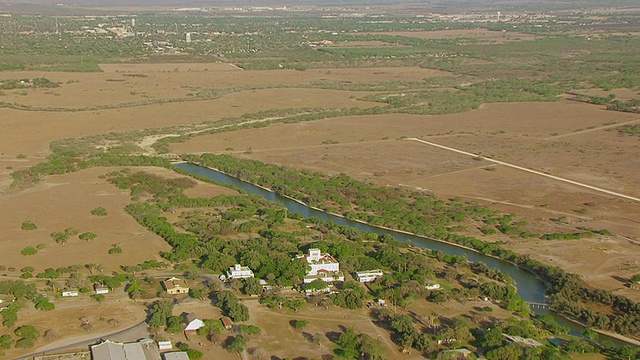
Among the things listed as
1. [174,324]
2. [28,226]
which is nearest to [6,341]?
[174,324]

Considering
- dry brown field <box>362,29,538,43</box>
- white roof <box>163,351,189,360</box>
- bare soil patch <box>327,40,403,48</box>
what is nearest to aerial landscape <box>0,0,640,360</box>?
white roof <box>163,351,189,360</box>

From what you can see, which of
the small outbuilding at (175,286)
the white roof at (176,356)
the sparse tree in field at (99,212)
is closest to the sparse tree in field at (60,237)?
the sparse tree in field at (99,212)

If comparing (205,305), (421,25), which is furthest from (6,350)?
(421,25)

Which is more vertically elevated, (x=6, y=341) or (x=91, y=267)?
(x=6, y=341)

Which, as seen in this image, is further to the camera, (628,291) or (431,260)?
(431,260)

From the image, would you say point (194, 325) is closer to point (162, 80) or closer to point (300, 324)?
point (300, 324)

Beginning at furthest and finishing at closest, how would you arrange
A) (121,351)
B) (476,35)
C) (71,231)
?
(476,35), (71,231), (121,351)

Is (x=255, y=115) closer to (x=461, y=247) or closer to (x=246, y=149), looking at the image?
(x=246, y=149)
